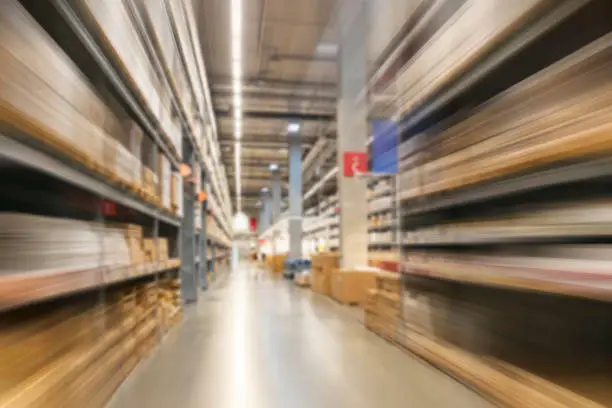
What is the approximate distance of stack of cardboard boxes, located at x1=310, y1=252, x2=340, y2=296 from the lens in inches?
304

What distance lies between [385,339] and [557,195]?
6.75ft

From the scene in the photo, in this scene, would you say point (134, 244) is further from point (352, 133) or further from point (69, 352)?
point (352, 133)

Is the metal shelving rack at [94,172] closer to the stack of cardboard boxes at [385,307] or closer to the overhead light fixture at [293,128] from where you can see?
the stack of cardboard boxes at [385,307]

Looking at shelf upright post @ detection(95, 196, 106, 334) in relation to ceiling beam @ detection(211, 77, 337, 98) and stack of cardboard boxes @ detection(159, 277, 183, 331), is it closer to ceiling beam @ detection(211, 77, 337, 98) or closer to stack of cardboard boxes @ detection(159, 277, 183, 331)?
stack of cardboard boxes @ detection(159, 277, 183, 331)

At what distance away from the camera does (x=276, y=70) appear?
8.84 meters

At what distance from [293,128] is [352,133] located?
5003mm

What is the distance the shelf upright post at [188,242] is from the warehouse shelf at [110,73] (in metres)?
2.37

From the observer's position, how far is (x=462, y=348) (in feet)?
9.07

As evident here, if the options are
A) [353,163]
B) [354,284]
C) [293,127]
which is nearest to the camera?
[354,284]

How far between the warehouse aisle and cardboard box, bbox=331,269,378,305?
1.72 meters

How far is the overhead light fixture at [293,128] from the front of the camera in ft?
39.1

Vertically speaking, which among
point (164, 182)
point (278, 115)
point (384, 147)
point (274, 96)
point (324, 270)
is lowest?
point (324, 270)

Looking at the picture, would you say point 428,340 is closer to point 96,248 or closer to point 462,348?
point 462,348

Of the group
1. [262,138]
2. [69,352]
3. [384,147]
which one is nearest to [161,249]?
[69,352]
